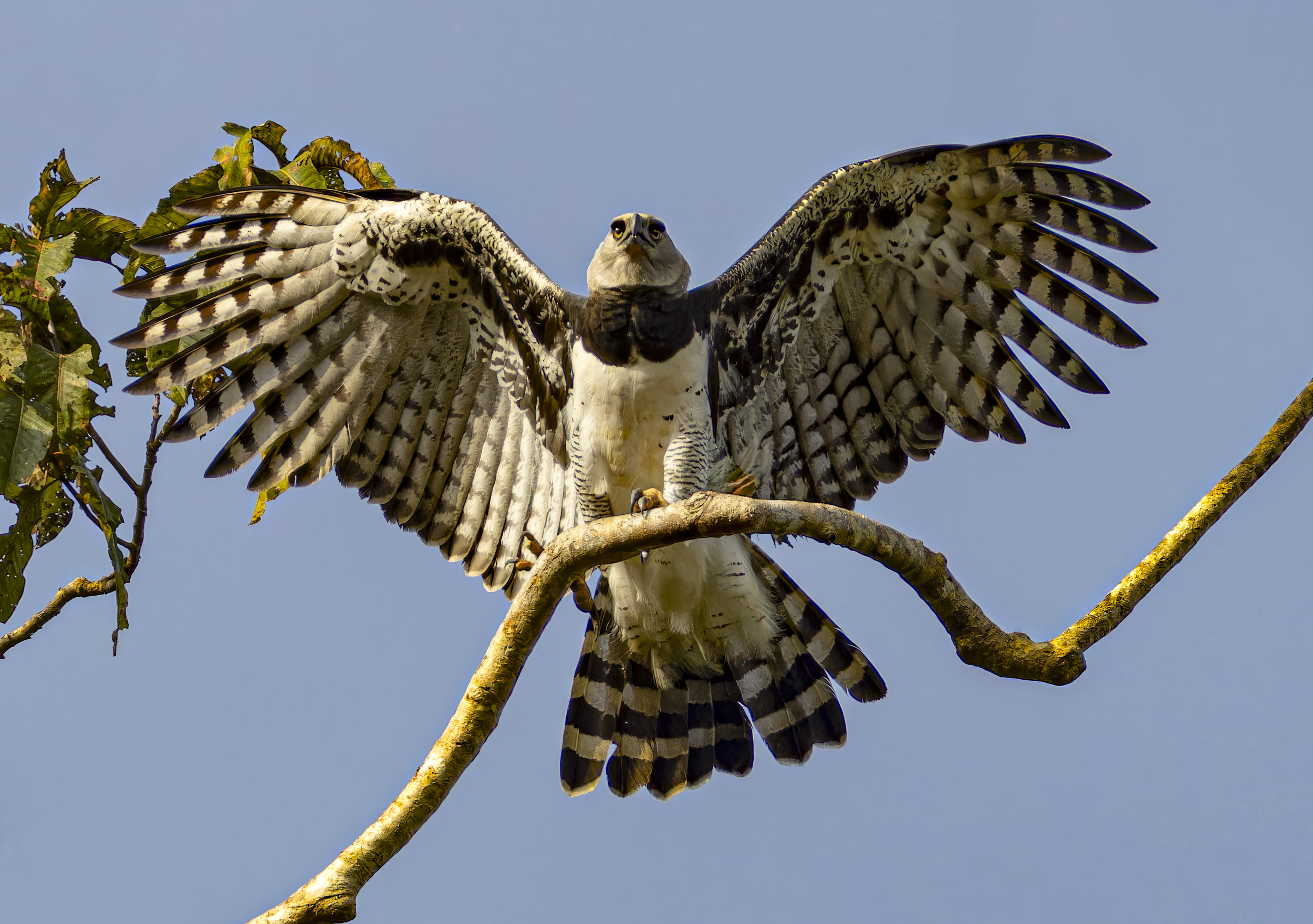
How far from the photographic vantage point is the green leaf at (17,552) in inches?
210

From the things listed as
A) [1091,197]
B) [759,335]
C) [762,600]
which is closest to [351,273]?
[759,335]

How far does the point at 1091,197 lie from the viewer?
5.74 m

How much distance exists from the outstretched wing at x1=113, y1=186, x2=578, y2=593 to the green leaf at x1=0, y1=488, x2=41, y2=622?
666 millimetres

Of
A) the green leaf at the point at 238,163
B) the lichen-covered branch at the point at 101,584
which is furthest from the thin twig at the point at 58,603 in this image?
the green leaf at the point at 238,163

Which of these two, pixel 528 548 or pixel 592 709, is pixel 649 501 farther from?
pixel 592 709

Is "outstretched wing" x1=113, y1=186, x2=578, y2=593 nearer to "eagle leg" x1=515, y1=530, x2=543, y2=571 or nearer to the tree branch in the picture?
"eagle leg" x1=515, y1=530, x2=543, y2=571

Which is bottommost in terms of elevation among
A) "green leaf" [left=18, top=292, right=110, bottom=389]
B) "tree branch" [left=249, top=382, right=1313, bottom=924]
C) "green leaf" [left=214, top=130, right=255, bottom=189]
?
"tree branch" [left=249, top=382, right=1313, bottom=924]

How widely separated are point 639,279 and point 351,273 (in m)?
1.48

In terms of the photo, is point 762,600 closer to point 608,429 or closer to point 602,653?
point 602,653

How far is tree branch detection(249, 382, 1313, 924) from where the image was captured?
13.5 feet

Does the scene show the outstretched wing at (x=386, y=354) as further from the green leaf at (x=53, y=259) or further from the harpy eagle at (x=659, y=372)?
the green leaf at (x=53, y=259)

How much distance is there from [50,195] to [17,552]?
154 cm

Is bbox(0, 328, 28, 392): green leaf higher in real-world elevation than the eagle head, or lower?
lower

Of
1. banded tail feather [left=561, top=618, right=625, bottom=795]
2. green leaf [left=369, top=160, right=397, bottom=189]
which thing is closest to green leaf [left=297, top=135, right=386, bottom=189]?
green leaf [left=369, top=160, right=397, bottom=189]
